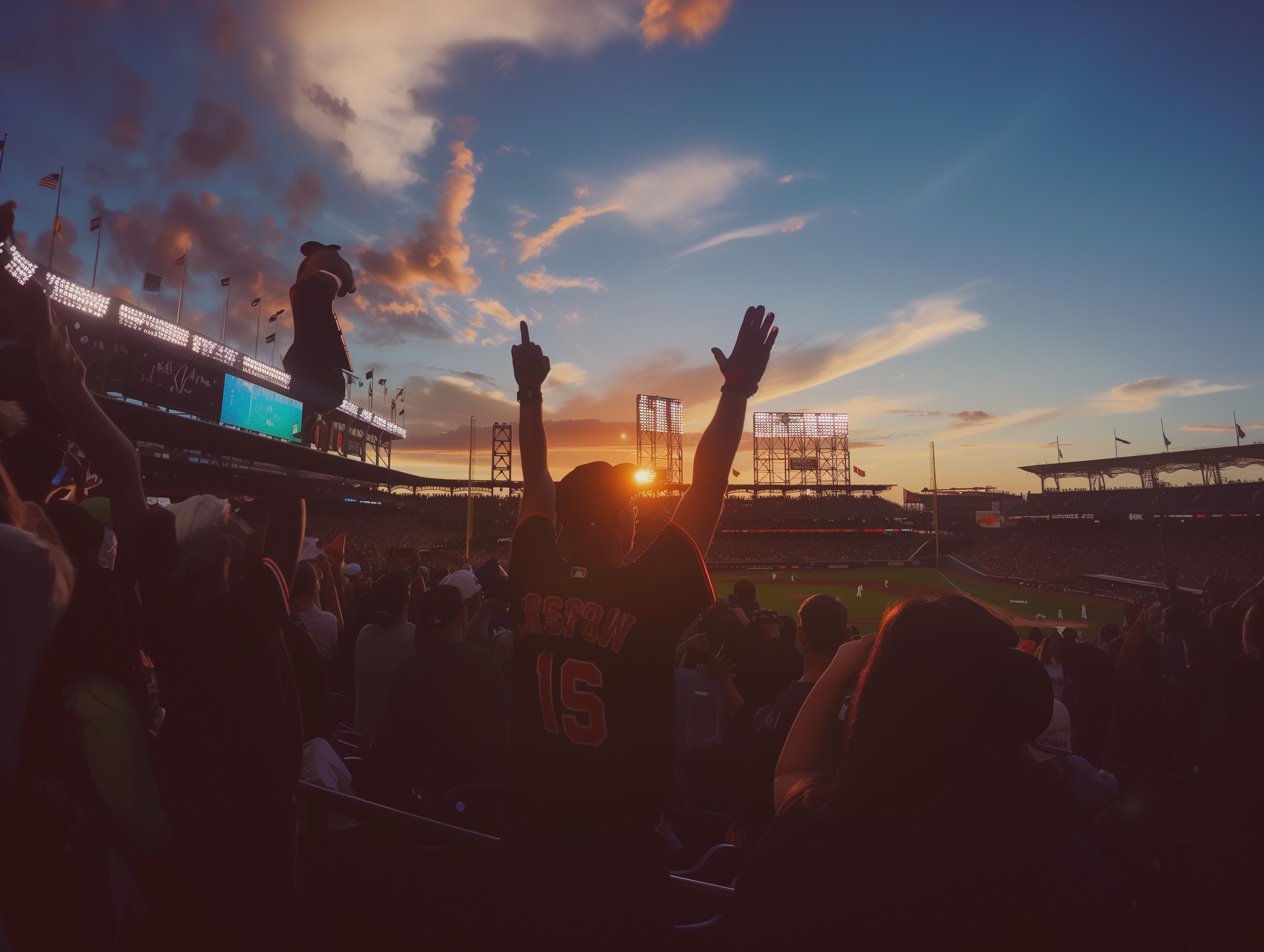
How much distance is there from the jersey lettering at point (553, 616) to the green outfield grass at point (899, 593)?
75.0 feet

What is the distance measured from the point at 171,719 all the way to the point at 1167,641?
1134 cm

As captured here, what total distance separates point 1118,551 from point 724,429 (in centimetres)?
6252

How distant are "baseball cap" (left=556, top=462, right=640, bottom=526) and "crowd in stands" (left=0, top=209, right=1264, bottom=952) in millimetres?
11

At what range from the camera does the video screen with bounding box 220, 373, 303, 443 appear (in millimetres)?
30750

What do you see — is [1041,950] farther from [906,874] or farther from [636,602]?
[636,602]

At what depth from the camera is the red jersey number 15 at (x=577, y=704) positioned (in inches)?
77.8

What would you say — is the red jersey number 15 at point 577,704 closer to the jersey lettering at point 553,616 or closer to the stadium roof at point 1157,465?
the jersey lettering at point 553,616

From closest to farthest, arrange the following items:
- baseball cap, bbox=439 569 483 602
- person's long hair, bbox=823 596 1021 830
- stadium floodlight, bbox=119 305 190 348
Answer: person's long hair, bbox=823 596 1021 830 → baseball cap, bbox=439 569 483 602 → stadium floodlight, bbox=119 305 190 348

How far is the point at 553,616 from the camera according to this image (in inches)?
82.5

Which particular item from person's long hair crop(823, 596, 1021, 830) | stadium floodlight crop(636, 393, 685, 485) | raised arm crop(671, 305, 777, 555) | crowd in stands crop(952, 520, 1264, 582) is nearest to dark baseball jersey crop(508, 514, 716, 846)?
raised arm crop(671, 305, 777, 555)

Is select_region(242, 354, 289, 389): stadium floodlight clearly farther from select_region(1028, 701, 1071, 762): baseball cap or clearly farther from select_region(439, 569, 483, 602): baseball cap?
select_region(1028, 701, 1071, 762): baseball cap

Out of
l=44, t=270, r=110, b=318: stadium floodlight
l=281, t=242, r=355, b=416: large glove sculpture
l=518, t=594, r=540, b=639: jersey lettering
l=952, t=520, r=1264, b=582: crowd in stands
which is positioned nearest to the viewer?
l=518, t=594, r=540, b=639: jersey lettering

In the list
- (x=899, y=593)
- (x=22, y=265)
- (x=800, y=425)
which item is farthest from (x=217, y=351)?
(x=800, y=425)

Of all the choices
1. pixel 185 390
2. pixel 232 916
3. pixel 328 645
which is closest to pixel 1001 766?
pixel 232 916
